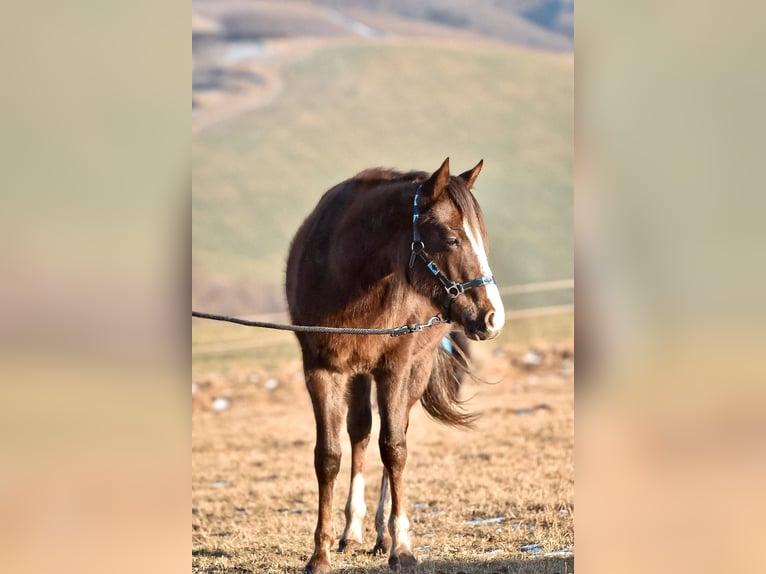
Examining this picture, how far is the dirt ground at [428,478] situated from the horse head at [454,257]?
1.38 m

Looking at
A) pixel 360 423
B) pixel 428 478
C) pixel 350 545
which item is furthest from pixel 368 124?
pixel 350 545

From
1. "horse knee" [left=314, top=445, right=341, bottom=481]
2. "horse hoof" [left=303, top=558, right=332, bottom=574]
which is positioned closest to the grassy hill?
"horse knee" [left=314, top=445, right=341, bottom=481]

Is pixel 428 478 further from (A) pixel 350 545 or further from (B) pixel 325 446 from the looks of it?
(B) pixel 325 446

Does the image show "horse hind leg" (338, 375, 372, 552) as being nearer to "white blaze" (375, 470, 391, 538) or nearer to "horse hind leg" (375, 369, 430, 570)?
"white blaze" (375, 470, 391, 538)

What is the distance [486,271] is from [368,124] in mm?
17520

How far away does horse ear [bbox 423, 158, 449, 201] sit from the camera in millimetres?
3688

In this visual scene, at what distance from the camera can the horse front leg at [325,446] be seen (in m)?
4.09

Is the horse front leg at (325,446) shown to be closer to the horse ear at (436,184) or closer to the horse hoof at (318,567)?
the horse hoof at (318,567)
